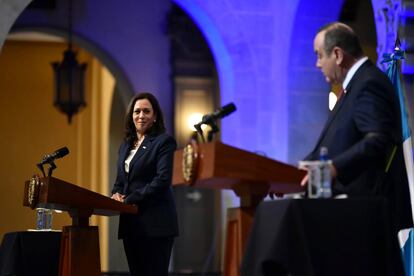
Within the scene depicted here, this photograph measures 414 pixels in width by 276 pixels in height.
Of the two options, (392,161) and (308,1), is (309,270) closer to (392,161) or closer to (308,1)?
(392,161)

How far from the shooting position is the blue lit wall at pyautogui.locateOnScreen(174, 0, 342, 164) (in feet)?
27.5

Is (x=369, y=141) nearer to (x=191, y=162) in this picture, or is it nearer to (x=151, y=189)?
(x=191, y=162)

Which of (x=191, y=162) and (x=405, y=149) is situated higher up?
(x=405, y=149)

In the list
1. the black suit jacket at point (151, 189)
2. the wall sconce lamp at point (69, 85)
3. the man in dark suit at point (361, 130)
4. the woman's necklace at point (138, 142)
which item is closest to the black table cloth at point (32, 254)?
the black suit jacket at point (151, 189)

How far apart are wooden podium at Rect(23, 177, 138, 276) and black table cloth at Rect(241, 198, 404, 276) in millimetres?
1423

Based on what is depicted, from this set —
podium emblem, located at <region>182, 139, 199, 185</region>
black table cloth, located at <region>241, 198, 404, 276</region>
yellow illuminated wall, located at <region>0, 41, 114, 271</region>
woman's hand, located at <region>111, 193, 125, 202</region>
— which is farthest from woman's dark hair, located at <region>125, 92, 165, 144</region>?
yellow illuminated wall, located at <region>0, 41, 114, 271</region>

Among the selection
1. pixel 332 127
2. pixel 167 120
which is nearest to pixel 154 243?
pixel 332 127

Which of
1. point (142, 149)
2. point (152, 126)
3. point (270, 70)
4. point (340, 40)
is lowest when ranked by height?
point (142, 149)

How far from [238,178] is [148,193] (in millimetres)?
1360

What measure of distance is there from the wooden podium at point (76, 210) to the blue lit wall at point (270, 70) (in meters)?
3.52

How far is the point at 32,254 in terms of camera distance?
5.47 m

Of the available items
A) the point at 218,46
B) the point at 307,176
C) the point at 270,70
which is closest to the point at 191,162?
the point at 307,176

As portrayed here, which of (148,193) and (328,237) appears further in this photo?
(148,193)

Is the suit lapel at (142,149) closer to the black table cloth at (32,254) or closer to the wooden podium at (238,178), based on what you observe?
the black table cloth at (32,254)
